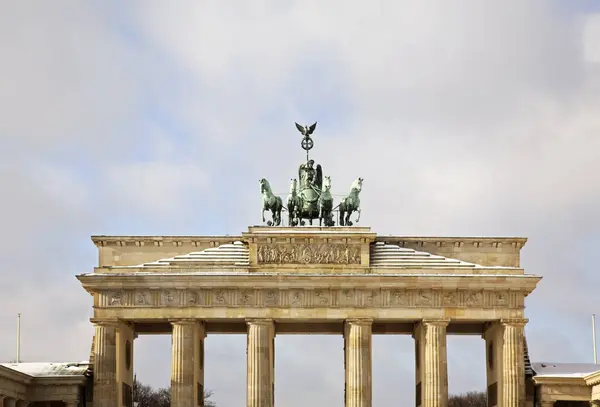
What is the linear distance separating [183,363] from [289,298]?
680 cm

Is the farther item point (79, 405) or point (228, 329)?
point (228, 329)

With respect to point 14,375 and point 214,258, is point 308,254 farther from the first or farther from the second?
point 14,375

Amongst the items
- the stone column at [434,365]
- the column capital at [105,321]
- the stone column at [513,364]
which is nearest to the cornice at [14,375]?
the column capital at [105,321]

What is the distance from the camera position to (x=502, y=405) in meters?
72.7

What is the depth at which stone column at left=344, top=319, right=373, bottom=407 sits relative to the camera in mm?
72875

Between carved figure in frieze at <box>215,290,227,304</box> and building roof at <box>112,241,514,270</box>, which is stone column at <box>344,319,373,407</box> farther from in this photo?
carved figure in frieze at <box>215,290,227,304</box>

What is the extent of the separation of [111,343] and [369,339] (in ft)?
46.5

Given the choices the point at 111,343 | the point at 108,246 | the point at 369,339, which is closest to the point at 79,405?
the point at 111,343

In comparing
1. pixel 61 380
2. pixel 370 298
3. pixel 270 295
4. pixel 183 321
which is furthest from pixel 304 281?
pixel 61 380

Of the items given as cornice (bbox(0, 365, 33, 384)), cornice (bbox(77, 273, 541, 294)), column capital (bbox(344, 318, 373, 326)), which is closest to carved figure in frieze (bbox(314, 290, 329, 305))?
cornice (bbox(77, 273, 541, 294))

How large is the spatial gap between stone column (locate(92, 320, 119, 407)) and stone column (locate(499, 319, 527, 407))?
21286mm

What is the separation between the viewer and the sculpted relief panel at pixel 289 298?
7338 centimetres

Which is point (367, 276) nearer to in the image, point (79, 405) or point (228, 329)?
point (228, 329)

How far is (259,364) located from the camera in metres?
73.1
